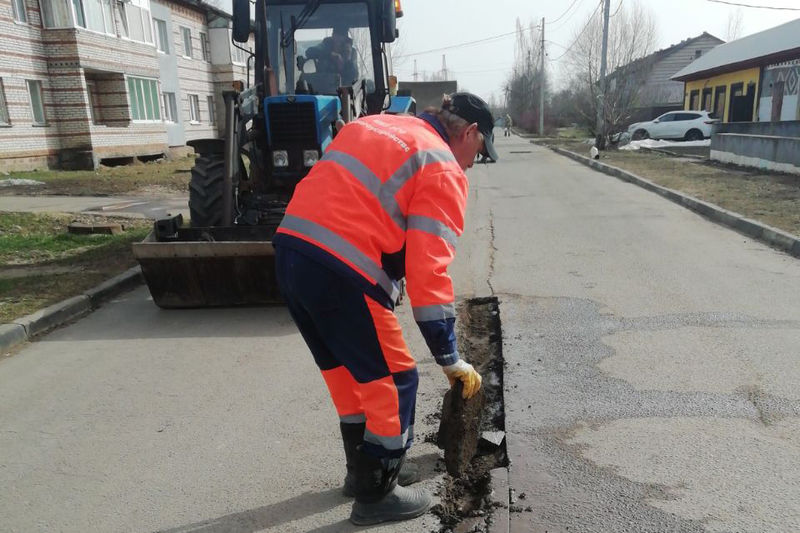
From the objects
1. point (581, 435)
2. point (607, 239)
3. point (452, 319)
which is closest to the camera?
point (452, 319)

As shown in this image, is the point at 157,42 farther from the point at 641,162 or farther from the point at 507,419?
the point at 507,419

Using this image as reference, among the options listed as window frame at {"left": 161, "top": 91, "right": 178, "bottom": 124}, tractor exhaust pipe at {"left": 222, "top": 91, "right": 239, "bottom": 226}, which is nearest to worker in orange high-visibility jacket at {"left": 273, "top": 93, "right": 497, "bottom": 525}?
tractor exhaust pipe at {"left": 222, "top": 91, "right": 239, "bottom": 226}

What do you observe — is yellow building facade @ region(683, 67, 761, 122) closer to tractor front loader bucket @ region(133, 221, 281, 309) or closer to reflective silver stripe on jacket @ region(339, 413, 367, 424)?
tractor front loader bucket @ region(133, 221, 281, 309)

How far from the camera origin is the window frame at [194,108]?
1171 inches

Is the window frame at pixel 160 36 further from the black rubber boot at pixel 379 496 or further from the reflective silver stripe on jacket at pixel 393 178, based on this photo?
the black rubber boot at pixel 379 496

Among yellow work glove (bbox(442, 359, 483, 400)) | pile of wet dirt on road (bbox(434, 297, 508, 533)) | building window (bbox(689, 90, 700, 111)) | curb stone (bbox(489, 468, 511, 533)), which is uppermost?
building window (bbox(689, 90, 700, 111))

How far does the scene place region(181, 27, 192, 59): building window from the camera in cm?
2947

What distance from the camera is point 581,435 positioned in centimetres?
334

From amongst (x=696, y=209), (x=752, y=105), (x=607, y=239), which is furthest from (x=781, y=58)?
(x=607, y=239)

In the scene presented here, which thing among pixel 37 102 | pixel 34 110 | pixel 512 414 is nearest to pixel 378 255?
pixel 512 414

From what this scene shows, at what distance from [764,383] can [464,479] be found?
7.15 feet

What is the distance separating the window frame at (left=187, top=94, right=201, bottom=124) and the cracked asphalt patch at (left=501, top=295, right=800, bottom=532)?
27959 millimetres

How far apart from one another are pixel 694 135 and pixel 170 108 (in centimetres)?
2438

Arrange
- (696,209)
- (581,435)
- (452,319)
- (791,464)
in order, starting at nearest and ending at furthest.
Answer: (452,319) < (791,464) < (581,435) < (696,209)
